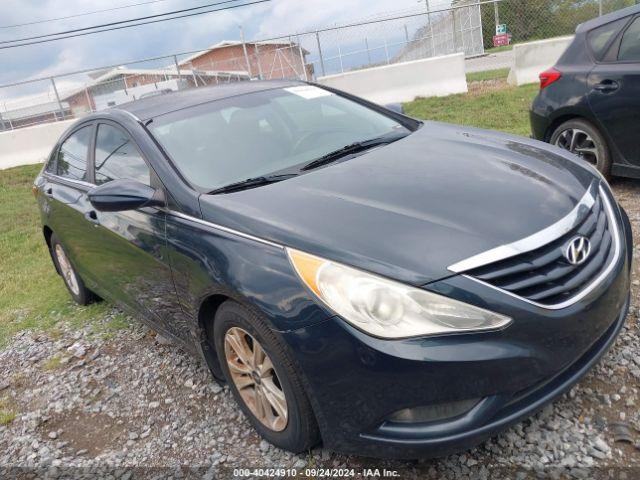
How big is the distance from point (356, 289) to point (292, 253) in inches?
12.6

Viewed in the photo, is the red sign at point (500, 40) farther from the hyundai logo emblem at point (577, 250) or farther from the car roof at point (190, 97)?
the hyundai logo emblem at point (577, 250)

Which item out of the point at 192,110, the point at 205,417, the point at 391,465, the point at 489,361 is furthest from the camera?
the point at 192,110

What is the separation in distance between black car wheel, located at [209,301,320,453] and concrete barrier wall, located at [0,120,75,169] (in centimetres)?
1317

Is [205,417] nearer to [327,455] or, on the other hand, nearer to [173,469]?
[173,469]

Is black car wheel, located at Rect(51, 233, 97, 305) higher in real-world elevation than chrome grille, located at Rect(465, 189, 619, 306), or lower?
lower

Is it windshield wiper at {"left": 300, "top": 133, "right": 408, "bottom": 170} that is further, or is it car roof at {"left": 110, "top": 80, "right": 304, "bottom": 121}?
car roof at {"left": 110, "top": 80, "right": 304, "bottom": 121}

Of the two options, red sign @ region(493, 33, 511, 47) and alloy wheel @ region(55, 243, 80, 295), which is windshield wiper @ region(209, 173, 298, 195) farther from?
red sign @ region(493, 33, 511, 47)

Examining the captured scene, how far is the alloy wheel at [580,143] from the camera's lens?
186 inches

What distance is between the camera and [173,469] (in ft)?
8.50

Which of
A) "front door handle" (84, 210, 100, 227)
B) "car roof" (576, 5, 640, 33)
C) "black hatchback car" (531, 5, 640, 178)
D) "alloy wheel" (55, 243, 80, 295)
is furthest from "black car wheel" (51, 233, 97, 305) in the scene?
"car roof" (576, 5, 640, 33)

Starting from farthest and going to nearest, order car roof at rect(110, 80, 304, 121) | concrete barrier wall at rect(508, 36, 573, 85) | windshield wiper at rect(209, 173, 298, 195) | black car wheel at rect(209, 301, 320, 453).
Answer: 1. concrete barrier wall at rect(508, 36, 573, 85)
2. car roof at rect(110, 80, 304, 121)
3. windshield wiper at rect(209, 173, 298, 195)
4. black car wheel at rect(209, 301, 320, 453)

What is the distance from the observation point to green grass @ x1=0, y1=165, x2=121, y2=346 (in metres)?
4.68

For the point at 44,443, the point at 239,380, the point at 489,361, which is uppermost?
the point at 489,361

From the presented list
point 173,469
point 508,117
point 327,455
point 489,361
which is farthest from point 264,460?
point 508,117
